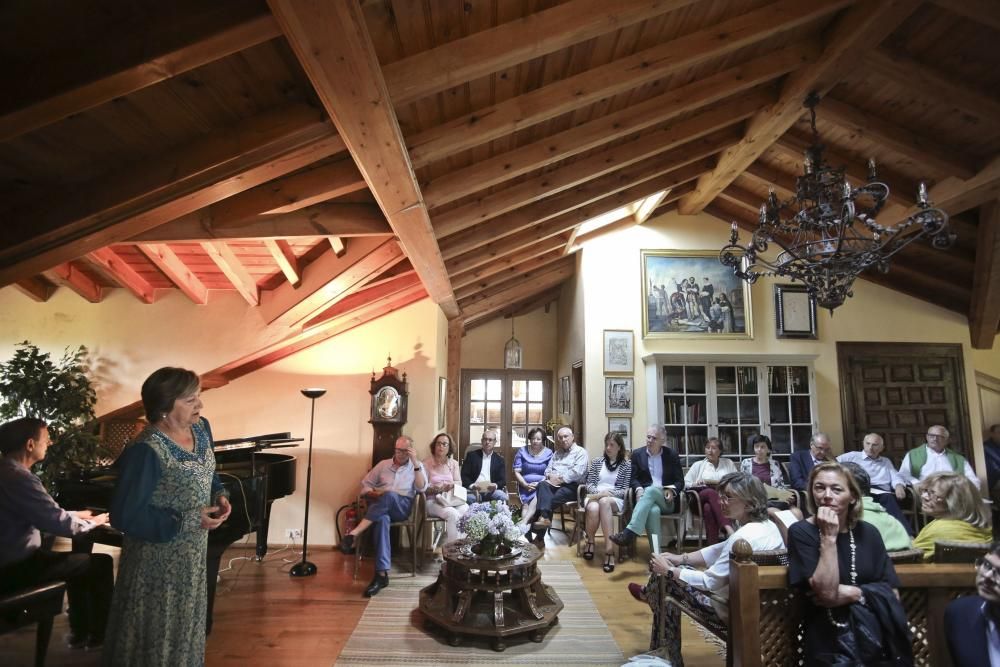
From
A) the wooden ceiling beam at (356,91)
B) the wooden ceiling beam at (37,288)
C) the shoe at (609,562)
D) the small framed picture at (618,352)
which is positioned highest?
the wooden ceiling beam at (356,91)

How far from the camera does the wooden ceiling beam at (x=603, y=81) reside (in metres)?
2.73

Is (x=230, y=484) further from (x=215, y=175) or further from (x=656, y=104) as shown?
(x=656, y=104)

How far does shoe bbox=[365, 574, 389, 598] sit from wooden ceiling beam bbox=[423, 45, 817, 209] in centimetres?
273

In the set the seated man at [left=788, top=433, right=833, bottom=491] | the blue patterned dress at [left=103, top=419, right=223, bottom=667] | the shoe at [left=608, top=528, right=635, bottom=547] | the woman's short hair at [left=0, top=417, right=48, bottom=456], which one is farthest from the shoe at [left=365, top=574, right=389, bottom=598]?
the seated man at [left=788, top=433, right=833, bottom=491]

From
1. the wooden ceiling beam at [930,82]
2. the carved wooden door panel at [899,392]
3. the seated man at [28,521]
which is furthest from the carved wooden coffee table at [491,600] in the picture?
the carved wooden door panel at [899,392]

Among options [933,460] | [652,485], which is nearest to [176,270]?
[652,485]

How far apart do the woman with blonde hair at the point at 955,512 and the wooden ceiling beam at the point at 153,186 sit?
10.4ft

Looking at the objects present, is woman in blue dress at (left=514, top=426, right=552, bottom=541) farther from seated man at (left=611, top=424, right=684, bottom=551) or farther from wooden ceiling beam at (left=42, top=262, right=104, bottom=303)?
wooden ceiling beam at (left=42, top=262, right=104, bottom=303)

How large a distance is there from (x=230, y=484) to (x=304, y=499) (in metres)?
2.25

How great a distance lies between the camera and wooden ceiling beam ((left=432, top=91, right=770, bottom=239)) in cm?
380

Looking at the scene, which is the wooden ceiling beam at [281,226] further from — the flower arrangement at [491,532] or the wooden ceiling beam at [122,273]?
the flower arrangement at [491,532]

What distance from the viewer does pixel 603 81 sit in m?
2.88

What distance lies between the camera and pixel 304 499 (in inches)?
205

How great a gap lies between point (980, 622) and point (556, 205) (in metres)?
3.71
